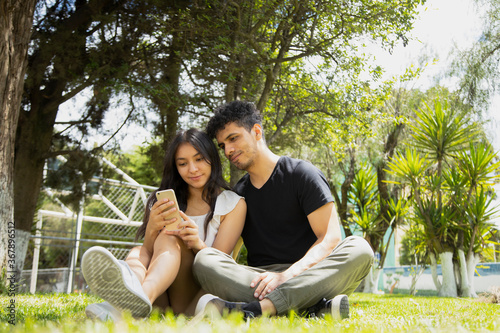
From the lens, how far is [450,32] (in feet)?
33.1

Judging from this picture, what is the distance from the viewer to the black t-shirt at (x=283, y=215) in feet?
8.84

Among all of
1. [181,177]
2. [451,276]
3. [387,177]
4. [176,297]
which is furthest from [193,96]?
[387,177]

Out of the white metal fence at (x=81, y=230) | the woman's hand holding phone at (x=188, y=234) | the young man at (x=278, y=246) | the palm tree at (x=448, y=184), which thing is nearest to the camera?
the young man at (x=278, y=246)

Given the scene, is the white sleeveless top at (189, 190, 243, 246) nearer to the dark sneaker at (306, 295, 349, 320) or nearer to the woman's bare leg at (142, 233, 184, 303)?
the woman's bare leg at (142, 233, 184, 303)

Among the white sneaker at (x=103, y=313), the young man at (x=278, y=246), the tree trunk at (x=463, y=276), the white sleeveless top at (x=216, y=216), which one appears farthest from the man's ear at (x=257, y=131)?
the tree trunk at (x=463, y=276)

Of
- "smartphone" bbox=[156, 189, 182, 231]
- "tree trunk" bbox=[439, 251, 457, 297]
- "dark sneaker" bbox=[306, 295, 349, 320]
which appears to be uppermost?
"smartphone" bbox=[156, 189, 182, 231]

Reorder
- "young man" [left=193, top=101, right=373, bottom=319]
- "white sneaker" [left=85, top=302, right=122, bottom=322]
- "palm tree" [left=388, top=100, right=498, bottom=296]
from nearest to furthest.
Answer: "white sneaker" [left=85, top=302, right=122, bottom=322] < "young man" [left=193, top=101, right=373, bottom=319] < "palm tree" [left=388, top=100, right=498, bottom=296]

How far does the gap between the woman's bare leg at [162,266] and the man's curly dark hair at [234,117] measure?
94 cm

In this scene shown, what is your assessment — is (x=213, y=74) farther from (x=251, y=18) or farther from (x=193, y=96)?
(x=251, y=18)

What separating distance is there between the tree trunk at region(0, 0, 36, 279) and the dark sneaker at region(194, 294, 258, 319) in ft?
10.8

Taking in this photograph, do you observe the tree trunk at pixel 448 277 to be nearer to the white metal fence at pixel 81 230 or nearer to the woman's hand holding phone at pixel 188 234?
the white metal fence at pixel 81 230

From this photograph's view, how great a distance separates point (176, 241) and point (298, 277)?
0.65 meters

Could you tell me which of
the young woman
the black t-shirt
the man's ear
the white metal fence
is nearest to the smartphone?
the young woman

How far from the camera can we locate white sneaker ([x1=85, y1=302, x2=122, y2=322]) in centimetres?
179
